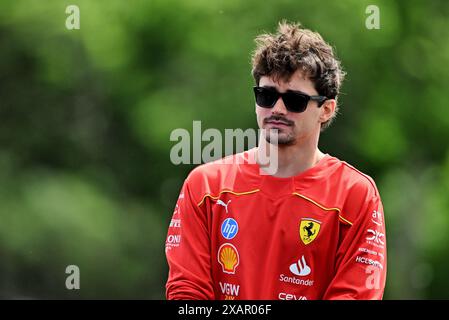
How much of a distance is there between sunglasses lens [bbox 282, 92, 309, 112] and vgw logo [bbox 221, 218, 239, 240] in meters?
0.72

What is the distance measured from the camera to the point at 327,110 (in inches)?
239

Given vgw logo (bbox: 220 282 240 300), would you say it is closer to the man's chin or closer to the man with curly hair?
the man with curly hair

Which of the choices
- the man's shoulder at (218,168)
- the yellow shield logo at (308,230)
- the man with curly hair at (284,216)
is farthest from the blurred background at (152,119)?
the yellow shield logo at (308,230)

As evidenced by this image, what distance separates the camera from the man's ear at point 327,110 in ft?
19.7

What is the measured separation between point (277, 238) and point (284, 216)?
144 mm

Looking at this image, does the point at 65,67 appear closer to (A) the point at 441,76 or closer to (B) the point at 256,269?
(A) the point at 441,76

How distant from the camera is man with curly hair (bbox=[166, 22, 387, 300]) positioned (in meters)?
5.65

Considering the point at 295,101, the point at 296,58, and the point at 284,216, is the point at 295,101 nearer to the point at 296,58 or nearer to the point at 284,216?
the point at 296,58
